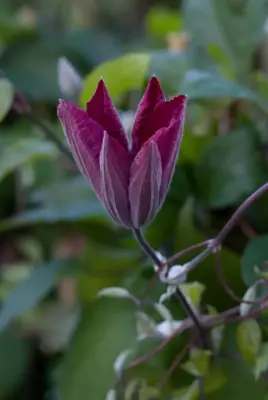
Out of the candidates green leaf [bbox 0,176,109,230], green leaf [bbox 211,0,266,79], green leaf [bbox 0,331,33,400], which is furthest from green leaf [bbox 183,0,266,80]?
green leaf [bbox 0,331,33,400]

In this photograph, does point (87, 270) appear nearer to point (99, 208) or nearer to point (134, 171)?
point (99, 208)

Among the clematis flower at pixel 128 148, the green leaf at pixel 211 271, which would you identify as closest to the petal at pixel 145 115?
the clematis flower at pixel 128 148

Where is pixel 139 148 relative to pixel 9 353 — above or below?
above

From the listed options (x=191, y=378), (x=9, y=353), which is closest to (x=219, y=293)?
(x=191, y=378)

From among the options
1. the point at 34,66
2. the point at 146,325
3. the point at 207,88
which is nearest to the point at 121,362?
the point at 146,325

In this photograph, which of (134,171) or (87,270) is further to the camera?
(87,270)

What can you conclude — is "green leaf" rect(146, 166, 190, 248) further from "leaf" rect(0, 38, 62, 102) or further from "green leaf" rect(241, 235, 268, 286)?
"leaf" rect(0, 38, 62, 102)

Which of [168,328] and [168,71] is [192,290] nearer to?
[168,328]
